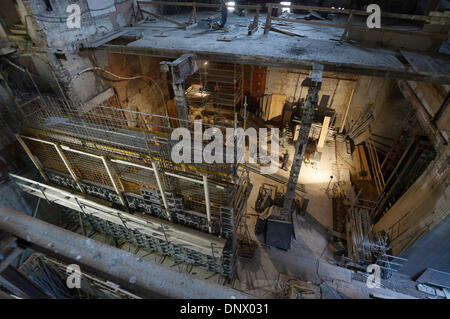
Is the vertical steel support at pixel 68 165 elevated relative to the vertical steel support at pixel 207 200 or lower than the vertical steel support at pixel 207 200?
elevated

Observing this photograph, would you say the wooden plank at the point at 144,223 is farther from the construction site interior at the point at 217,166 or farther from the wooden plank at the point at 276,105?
the wooden plank at the point at 276,105

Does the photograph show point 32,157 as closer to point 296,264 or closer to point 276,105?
point 296,264

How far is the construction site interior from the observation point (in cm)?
596

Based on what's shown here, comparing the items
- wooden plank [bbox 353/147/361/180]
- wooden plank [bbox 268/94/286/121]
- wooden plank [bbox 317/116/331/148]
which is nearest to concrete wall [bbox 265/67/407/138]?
wooden plank [bbox 268/94/286/121]

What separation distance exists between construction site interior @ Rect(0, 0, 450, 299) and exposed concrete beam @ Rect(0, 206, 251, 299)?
1838 millimetres

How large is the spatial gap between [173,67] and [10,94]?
4599mm

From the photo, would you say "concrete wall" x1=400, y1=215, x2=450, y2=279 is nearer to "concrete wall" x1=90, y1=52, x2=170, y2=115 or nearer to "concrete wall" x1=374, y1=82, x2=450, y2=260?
"concrete wall" x1=374, y1=82, x2=450, y2=260

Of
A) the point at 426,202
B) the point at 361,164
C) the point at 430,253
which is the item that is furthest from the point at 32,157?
the point at 361,164

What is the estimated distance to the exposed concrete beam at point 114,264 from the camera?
72.3 inches

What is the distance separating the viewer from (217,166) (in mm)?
5195

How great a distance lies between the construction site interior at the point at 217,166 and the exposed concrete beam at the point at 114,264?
6.03 ft

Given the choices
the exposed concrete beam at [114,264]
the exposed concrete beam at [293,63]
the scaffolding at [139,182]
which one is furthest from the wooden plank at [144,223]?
the exposed concrete beam at [293,63]

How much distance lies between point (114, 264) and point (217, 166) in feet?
11.2

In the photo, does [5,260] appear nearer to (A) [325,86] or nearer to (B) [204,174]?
(B) [204,174]
